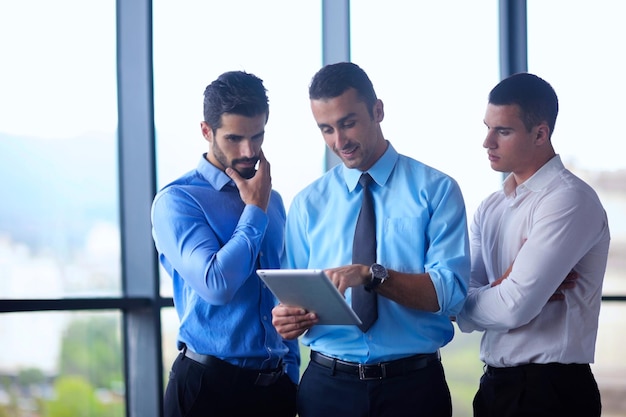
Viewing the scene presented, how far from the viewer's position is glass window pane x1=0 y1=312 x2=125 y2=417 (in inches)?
129

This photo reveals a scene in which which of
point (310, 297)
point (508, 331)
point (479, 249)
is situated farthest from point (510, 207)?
point (310, 297)

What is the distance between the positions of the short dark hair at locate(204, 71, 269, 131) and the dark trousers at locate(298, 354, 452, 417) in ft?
3.22

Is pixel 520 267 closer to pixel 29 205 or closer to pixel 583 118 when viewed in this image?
pixel 29 205

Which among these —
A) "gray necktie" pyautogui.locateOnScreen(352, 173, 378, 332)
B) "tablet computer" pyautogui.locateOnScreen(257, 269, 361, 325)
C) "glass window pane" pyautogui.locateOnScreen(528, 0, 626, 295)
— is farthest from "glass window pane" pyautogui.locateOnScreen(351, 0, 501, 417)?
"tablet computer" pyautogui.locateOnScreen(257, 269, 361, 325)

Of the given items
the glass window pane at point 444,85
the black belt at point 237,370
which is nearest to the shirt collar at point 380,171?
the black belt at point 237,370

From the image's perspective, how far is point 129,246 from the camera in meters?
3.86

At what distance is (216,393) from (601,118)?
9.56 feet

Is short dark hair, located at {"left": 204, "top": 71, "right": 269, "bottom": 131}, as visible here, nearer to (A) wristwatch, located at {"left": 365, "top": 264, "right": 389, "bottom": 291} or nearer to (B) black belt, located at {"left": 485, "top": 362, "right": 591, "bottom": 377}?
(A) wristwatch, located at {"left": 365, "top": 264, "right": 389, "bottom": 291}

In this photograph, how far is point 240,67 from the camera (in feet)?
14.0

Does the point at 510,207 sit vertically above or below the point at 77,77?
A: below

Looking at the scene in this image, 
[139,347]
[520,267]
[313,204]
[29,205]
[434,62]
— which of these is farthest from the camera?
[434,62]

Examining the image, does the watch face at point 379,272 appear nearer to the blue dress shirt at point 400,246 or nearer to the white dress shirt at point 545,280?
the blue dress shirt at point 400,246

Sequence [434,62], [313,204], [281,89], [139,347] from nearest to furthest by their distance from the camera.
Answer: [313,204], [139,347], [281,89], [434,62]

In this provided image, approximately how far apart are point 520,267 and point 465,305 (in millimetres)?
254
